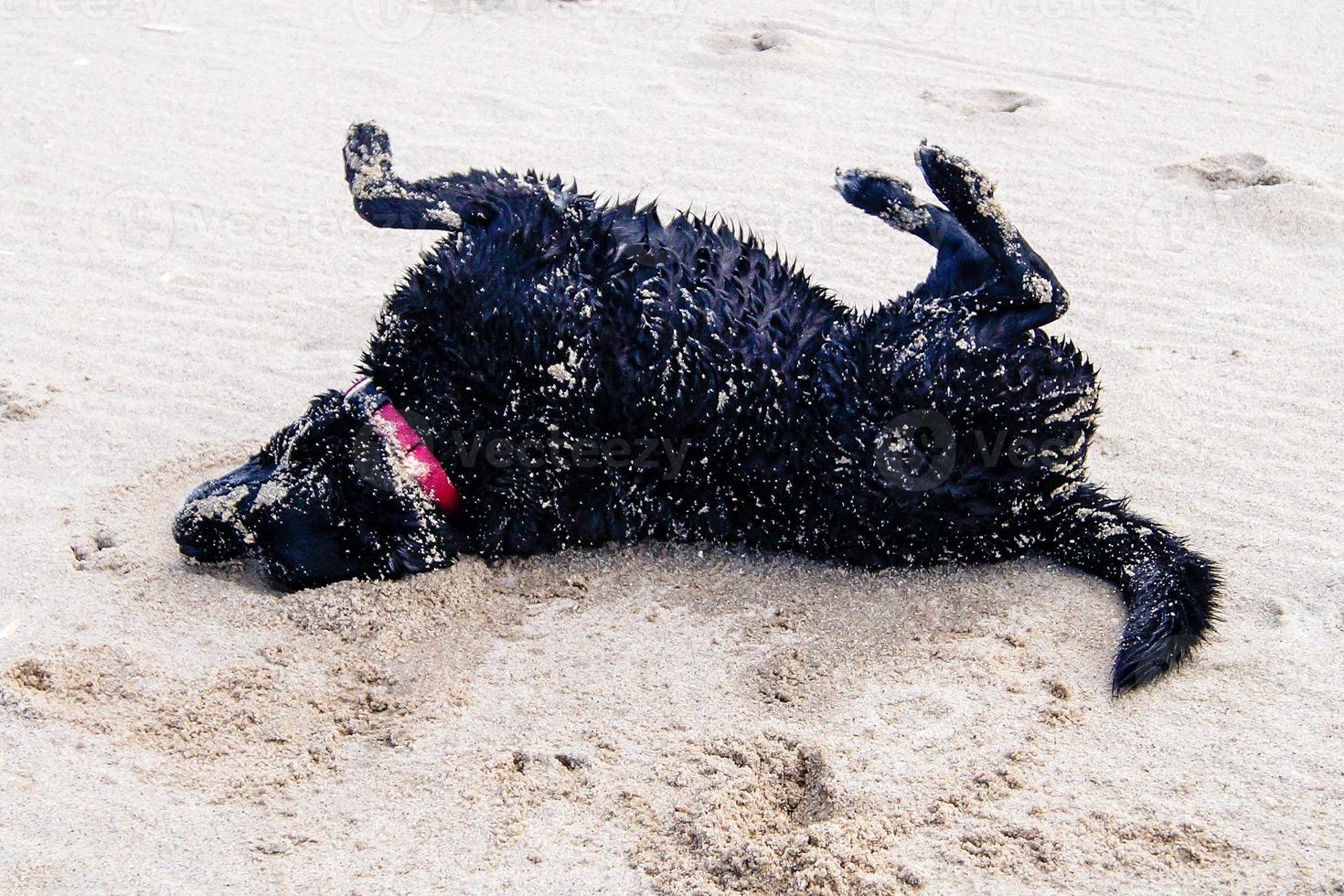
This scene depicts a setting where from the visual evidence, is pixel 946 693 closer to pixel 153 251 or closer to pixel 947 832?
pixel 947 832

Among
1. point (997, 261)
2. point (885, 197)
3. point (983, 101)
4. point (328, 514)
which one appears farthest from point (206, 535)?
point (983, 101)

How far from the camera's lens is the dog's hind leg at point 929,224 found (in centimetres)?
327

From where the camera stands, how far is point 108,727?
2752 mm

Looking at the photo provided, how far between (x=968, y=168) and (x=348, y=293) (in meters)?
2.41

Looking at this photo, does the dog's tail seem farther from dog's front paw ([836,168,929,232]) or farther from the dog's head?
the dog's head

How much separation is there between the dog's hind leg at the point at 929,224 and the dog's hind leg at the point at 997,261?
0.03 metres

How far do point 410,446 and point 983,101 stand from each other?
13.1 ft

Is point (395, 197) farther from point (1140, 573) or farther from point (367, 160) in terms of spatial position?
point (1140, 573)

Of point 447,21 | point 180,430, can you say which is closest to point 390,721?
point 180,430

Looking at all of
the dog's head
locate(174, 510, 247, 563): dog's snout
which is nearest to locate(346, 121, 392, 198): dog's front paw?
the dog's head

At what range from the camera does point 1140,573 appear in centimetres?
306

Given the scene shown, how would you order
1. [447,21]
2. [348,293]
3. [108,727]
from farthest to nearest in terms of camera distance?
[447,21]
[348,293]
[108,727]

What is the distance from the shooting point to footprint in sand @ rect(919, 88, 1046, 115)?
590 cm

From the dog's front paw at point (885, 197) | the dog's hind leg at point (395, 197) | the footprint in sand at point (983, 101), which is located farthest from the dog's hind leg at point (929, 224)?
the footprint in sand at point (983, 101)
